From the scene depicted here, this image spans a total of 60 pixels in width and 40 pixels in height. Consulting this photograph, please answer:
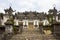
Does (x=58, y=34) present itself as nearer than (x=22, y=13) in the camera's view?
Yes

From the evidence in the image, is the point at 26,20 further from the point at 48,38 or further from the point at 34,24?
the point at 48,38

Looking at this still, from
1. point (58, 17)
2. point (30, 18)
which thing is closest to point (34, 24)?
point (30, 18)

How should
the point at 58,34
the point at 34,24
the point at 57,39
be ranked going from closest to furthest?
the point at 57,39 < the point at 58,34 < the point at 34,24

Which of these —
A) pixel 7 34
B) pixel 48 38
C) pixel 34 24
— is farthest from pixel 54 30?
pixel 34 24

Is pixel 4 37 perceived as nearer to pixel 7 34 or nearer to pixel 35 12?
pixel 7 34

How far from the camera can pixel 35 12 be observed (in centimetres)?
4616

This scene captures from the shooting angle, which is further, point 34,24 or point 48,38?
point 34,24

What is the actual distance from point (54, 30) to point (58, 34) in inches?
44.7

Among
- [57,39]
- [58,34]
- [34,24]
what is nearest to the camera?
[57,39]

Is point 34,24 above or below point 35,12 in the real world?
below

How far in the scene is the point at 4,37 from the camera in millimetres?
17375

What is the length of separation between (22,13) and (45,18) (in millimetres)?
6304

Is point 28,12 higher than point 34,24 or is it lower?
higher

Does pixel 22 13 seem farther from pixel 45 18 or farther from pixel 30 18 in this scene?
pixel 45 18
